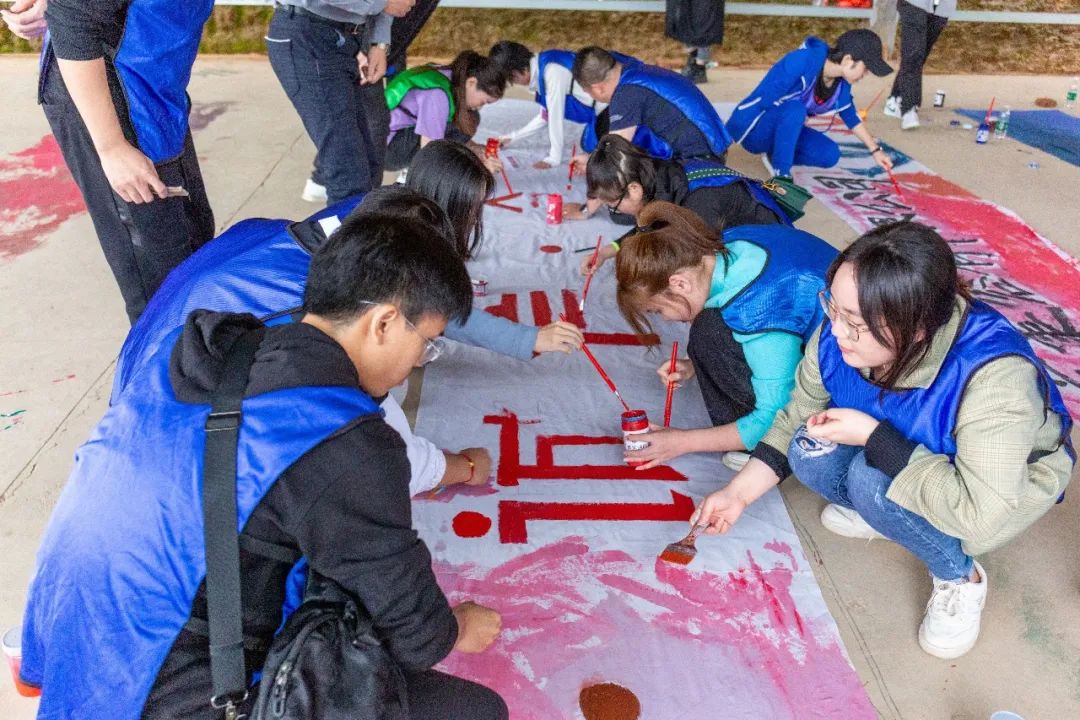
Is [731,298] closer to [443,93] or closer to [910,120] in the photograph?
[443,93]

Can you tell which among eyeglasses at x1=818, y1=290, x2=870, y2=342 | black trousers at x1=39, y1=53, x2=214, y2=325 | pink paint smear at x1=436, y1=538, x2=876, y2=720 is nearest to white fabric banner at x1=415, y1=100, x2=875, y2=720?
pink paint smear at x1=436, y1=538, x2=876, y2=720

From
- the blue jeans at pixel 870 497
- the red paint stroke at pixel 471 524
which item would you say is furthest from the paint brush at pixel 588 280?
the blue jeans at pixel 870 497

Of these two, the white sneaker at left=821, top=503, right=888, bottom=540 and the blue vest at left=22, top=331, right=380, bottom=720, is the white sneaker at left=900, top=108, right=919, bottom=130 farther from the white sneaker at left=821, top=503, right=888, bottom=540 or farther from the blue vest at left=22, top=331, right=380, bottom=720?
the blue vest at left=22, top=331, right=380, bottom=720

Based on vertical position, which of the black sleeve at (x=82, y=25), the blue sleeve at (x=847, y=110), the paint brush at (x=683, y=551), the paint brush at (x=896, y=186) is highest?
the black sleeve at (x=82, y=25)

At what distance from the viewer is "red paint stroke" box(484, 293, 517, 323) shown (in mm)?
2796

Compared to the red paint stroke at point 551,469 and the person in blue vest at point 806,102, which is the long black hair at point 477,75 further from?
the red paint stroke at point 551,469

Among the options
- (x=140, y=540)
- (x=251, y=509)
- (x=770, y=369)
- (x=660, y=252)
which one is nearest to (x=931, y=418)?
(x=770, y=369)

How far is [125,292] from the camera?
203 centimetres

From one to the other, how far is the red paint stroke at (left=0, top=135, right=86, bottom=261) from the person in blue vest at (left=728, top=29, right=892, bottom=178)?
3096 millimetres

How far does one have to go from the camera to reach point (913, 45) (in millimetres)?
4941

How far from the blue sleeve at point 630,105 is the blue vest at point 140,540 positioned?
2.57 metres

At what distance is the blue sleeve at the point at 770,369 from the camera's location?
192 centimetres

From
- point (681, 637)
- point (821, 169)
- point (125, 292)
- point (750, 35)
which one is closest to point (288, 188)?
point (125, 292)

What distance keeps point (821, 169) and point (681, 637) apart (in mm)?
3225
